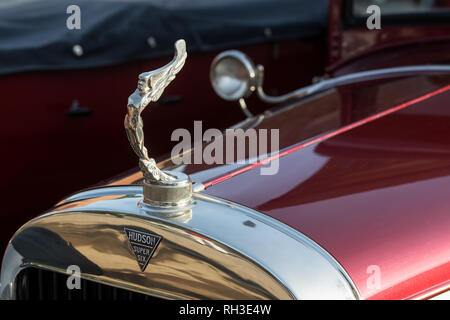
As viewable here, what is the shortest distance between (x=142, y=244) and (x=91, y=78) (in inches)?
64.3

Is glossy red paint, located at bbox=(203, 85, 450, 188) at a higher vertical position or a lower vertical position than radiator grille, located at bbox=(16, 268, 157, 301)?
higher

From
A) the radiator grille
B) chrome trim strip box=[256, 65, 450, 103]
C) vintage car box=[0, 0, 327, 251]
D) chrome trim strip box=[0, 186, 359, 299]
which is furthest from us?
vintage car box=[0, 0, 327, 251]

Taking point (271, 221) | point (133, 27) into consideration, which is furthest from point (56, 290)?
point (133, 27)

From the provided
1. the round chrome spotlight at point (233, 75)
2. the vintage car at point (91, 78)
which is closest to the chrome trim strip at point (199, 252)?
the round chrome spotlight at point (233, 75)

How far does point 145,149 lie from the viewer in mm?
1268

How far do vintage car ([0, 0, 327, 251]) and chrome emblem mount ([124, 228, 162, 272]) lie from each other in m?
1.41

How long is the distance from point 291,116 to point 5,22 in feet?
4.67

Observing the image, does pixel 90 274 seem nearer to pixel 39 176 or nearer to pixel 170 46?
pixel 39 176

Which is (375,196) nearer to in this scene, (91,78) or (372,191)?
(372,191)

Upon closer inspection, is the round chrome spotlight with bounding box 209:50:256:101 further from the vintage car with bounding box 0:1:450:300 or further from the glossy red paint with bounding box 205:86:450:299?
the glossy red paint with bounding box 205:86:450:299

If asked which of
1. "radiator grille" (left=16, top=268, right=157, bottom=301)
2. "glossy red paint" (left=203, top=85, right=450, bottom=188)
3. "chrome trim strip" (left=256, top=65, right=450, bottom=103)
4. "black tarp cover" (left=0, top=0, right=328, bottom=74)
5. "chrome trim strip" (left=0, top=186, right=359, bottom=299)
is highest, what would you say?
"black tarp cover" (left=0, top=0, right=328, bottom=74)

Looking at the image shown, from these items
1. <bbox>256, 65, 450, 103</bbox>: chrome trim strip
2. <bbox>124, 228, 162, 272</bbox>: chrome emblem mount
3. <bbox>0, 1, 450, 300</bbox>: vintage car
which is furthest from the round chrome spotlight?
<bbox>124, 228, 162, 272</bbox>: chrome emblem mount

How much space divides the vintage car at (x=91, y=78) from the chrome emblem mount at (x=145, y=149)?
1429 millimetres

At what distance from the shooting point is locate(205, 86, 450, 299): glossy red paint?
121 cm
